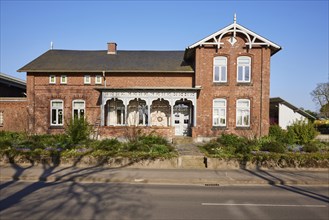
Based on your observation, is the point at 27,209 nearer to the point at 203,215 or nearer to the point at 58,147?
the point at 203,215

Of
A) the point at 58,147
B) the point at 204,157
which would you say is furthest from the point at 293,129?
the point at 58,147

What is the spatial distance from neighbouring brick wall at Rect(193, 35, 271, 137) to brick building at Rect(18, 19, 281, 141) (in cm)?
8

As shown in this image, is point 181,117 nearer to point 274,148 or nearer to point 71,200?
point 274,148

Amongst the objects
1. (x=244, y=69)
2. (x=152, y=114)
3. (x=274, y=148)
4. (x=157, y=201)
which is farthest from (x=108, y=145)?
(x=244, y=69)

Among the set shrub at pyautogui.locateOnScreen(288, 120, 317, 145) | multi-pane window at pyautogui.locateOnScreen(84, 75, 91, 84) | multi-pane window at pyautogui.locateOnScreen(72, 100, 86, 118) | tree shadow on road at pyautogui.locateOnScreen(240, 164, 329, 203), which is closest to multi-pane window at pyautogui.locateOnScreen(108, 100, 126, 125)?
multi-pane window at pyautogui.locateOnScreen(72, 100, 86, 118)

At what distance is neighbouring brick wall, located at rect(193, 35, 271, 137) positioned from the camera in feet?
75.9

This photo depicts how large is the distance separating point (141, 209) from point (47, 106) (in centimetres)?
2123

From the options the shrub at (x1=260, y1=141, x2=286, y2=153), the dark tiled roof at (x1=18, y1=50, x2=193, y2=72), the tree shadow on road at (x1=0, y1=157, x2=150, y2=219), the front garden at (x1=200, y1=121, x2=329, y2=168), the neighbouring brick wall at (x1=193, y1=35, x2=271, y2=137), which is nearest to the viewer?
the tree shadow on road at (x1=0, y1=157, x2=150, y2=219)

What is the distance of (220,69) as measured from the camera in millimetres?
23422

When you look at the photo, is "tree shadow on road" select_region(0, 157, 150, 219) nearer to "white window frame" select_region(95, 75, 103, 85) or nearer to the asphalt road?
the asphalt road

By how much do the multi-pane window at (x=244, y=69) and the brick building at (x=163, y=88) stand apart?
0.26 ft

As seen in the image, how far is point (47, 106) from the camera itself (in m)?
25.6

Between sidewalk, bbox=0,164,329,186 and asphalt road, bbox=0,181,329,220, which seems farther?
sidewalk, bbox=0,164,329,186

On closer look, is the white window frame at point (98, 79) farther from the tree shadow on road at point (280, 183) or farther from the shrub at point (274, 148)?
the tree shadow on road at point (280, 183)
